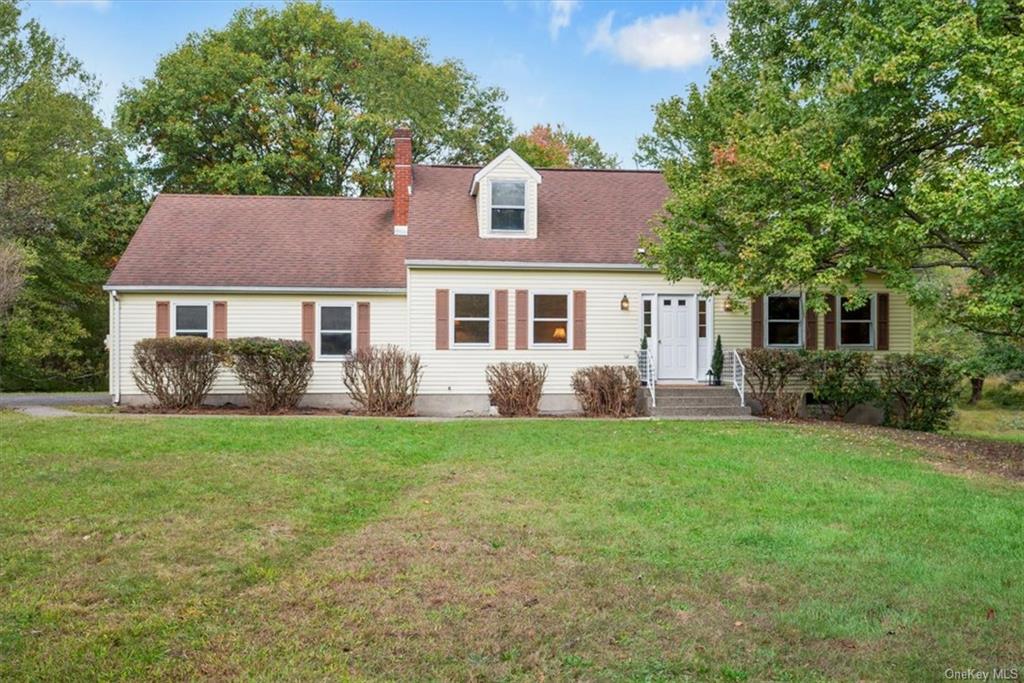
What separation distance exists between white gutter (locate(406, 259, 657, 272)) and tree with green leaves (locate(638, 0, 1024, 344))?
2.69m

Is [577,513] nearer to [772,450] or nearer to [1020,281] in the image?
[772,450]

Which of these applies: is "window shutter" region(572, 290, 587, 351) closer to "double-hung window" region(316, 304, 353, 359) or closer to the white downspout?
"double-hung window" region(316, 304, 353, 359)

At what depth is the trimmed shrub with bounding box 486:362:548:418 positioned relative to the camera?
627 inches

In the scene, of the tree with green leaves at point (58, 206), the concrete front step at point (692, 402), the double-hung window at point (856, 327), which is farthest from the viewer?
the tree with green leaves at point (58, 206)

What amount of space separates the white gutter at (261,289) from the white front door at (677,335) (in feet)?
20.0

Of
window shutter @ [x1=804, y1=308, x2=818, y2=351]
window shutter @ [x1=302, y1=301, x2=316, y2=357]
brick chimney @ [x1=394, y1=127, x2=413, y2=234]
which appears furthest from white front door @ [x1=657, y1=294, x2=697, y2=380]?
window shutter @ [x1=302, y1=301, x2=316, y2=357]

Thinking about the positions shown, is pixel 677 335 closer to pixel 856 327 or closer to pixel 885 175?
pixel 856 327

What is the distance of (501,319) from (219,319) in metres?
6.42

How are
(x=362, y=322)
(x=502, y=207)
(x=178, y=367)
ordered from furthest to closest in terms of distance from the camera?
(x=502, y=207)
(x=362, y=322)
(x=178, y=367)

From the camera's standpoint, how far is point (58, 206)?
22766 mm

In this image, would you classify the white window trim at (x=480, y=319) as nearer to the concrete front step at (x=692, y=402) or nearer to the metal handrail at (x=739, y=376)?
the concrete front step at (x=692, y=402)

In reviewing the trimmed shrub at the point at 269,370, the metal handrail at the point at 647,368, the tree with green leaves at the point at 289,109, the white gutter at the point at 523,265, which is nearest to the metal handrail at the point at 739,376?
the metal handrail at the point at 647,368

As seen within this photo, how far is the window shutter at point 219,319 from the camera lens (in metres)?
17.0

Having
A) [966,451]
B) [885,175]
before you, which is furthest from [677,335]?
[966,451]
